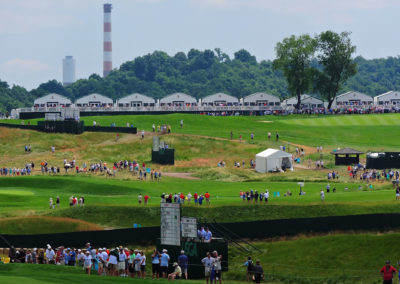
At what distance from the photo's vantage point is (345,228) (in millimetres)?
56062

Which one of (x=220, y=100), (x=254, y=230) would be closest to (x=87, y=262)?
(x=254, y=230)

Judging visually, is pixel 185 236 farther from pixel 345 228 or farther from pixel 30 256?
pixel 345 228

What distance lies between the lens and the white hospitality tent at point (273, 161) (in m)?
96.9

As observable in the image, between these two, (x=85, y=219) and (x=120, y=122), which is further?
(x=120, y=122)

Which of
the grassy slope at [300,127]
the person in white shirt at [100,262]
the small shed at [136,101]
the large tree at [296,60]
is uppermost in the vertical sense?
the large tree at [296,60]

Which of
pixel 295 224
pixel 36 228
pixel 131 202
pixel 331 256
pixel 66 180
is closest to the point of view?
pixel 331 256

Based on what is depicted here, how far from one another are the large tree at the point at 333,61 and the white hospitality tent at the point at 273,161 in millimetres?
62739

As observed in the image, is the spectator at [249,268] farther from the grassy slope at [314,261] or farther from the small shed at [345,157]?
the small shed at [345,157]

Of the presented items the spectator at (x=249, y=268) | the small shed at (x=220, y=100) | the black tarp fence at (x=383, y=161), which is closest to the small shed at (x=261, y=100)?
the small shed at (x=220, y=100)

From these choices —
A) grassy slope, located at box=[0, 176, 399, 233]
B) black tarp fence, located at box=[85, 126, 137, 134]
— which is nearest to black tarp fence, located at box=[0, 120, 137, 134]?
black tarp fence, located at box=[85, 126, 137, 134]

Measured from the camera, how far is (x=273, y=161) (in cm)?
9725

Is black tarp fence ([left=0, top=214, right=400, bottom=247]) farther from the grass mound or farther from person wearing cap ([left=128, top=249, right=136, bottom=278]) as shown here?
person wearing cap ([left=128, top=249, right=136, bottom=278])

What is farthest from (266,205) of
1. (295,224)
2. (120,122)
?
(120,122)

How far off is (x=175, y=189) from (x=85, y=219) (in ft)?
73.0
